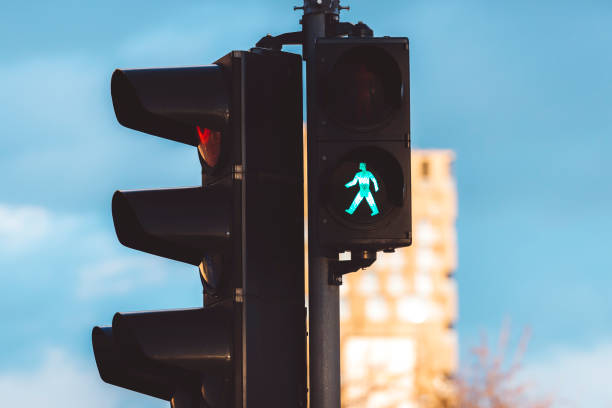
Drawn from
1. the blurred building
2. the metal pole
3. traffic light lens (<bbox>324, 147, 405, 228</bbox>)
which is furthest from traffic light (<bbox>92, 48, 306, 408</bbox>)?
the blurred building

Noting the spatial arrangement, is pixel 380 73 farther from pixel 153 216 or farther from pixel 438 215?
pixel 438 215

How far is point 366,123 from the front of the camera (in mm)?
5805

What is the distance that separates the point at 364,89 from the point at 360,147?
267 mm

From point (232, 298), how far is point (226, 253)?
0.21m

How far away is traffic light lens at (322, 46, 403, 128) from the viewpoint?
581 cm

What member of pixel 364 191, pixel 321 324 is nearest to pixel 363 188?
pixel 364 191

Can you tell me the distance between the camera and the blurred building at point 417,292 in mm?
99188

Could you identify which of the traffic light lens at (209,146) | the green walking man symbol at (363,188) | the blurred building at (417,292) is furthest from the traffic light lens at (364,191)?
the blurred building at (417,292)

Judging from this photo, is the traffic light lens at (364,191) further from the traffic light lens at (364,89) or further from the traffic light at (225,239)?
the traffic light at (225,239)

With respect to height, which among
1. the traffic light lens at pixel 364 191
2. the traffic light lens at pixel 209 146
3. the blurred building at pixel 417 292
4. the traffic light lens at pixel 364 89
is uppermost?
the traffic light lens at pixel 364 89

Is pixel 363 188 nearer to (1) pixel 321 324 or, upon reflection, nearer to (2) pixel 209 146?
(1) pixel 321 324

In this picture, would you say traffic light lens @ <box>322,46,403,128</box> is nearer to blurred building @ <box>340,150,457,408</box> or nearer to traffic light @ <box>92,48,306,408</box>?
traffic light @ <box>92,48,306,408</box>

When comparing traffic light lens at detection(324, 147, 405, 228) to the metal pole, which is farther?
the metal pole

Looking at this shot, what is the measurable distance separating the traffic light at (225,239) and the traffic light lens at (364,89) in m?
0.42
